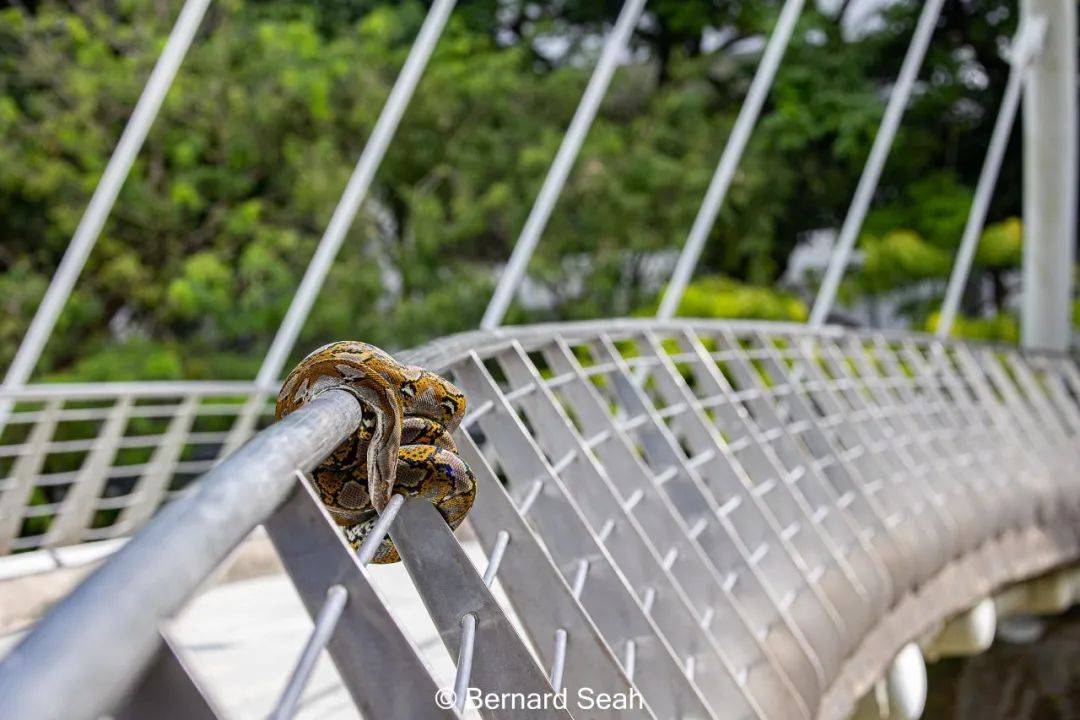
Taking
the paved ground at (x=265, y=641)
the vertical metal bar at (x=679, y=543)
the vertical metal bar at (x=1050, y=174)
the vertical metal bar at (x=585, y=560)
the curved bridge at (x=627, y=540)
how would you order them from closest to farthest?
the curved bridge at (x=627, y=540)
the vertical metal bar at (x=585, y=560)
the vertical metal bar at (x=679, y=543)
the paved ground at (x=265, y=641)
the vertical metal bar at (x=1050, y=174)

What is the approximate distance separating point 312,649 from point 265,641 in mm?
2204

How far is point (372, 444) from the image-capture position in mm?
1046

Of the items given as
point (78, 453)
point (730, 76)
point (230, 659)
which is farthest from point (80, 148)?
point (230, 659)

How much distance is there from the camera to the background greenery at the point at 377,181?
475 inches

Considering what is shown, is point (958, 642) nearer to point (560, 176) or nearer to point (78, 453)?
point (560, 176)

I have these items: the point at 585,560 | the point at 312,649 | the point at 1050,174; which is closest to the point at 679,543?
the point at 585,560

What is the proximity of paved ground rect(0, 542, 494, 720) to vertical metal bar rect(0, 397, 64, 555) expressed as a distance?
1.49 feet

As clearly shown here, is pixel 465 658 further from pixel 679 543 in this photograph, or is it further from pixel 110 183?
pixel 110 183

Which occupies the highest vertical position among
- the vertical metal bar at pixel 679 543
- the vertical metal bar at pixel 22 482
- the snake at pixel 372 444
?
the vertical metal bar at pixel 22 482

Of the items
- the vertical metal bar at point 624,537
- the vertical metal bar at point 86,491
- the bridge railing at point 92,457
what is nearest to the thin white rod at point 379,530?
the vertical metal bar at point 624,537

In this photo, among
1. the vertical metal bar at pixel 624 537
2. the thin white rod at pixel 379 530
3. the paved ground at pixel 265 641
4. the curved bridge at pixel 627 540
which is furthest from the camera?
the paved ground at pixel 265 641

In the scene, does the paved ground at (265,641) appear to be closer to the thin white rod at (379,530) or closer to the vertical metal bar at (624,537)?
the vertical metal bar at (624,537)

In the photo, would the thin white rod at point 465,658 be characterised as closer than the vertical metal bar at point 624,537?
Yes

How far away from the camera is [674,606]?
6.14ft
